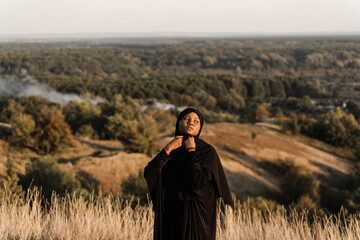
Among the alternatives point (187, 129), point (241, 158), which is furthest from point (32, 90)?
point (187, 129)

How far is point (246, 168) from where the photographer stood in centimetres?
1684

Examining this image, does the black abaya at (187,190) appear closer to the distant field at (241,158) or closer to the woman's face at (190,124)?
the woman's face at (190,124)

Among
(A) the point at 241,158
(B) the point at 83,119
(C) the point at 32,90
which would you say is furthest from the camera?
(C) the point at 32,90

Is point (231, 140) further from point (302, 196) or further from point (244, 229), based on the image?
point (244, 229)

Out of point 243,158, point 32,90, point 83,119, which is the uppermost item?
point 32,90

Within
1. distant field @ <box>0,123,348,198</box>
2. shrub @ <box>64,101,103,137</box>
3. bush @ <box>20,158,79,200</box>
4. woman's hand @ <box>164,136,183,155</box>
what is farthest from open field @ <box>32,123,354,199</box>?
woman's hand @ <box>164,136,183,155</box>

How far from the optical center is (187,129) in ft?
9.00

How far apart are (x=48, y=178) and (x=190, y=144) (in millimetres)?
7771

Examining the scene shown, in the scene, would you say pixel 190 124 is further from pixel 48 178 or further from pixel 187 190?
pixel 48 178

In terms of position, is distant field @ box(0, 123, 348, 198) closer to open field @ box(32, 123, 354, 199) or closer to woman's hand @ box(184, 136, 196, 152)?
open field @ box(32, 123, 354, 199)

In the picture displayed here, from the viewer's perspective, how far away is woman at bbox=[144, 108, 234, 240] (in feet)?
8.84

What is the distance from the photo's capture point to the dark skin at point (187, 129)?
273 centimetres

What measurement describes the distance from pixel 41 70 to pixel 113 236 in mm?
66135

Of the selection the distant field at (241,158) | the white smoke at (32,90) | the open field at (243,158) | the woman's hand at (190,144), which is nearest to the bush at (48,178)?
the distant field at (241,158)
